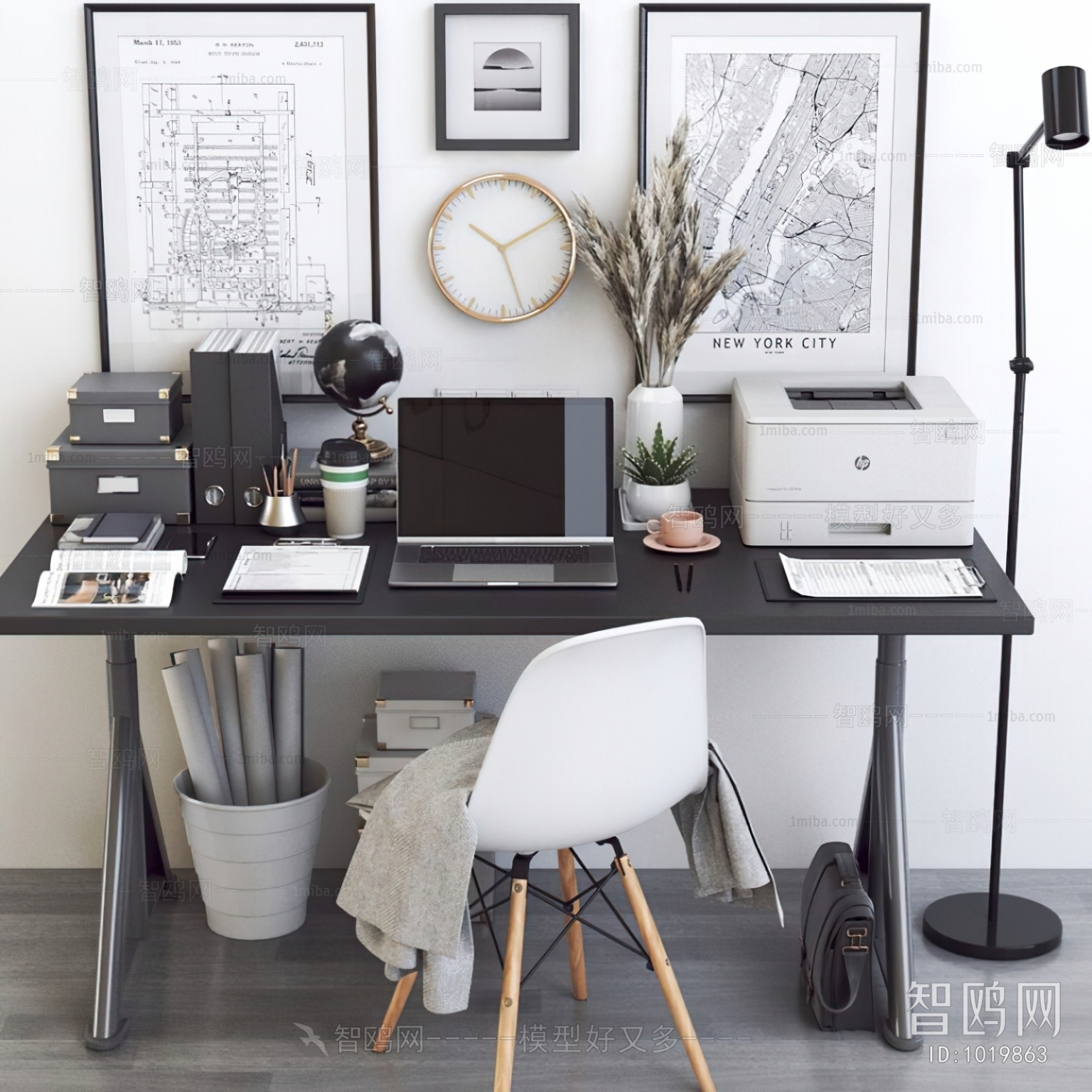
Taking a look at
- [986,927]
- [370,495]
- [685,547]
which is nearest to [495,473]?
[370,495]

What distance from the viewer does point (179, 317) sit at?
2729mm

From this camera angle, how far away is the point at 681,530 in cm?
246

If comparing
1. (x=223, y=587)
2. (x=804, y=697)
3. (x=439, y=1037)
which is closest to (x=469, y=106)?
(x=223, y=587)

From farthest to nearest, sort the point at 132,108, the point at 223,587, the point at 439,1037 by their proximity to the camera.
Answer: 1. the point at 132,108
2. the point at 439,1037
3. the point at 223,587

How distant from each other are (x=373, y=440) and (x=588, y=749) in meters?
0.97

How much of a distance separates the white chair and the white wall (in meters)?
0.85

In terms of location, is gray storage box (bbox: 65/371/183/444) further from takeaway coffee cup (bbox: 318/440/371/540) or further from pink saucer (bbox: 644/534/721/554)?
pink saucer (bbox: 644/534/721/554)

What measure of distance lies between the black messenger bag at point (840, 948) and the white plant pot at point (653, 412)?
818mm

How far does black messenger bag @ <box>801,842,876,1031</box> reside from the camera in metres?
2.40

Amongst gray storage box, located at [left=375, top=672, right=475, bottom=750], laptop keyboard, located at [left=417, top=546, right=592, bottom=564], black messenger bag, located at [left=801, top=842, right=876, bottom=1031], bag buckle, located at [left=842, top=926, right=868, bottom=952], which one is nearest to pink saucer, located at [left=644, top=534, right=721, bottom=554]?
laptop keyboard, located at [left=417, top=546, right=592, bottom=564]

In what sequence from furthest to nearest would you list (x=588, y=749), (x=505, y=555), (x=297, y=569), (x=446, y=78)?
(x=446, y=78) → (x=505, y=555) → (x=297, y=569) → (x=588, y=749)

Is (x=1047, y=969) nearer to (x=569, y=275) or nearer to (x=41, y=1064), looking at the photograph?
(x=569, y=275)

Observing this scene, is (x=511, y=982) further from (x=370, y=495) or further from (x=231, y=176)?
(x=231, y=176)

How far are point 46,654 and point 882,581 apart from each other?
1.71 m
